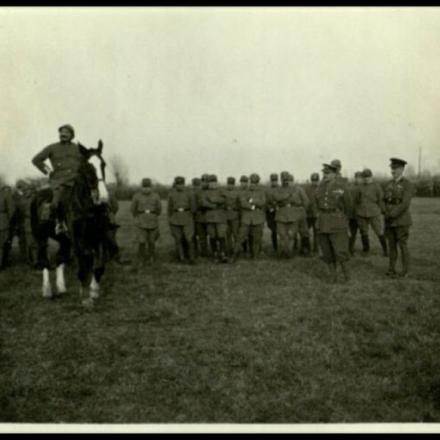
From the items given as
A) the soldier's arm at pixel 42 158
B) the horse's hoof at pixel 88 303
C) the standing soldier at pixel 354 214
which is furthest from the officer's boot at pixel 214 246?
the soldier's arm at pixel 42 158

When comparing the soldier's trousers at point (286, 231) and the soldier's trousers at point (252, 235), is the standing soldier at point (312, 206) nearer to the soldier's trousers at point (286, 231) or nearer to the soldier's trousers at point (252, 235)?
the soldier's trousers at point (286, 231)

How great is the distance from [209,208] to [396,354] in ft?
23.3

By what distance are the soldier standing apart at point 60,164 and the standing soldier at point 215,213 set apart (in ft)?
15.1

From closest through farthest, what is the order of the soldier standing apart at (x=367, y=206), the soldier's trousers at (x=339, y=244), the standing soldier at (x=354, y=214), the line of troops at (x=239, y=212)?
the soldier's trousers at (x=339, y=244), the line of troops at (x=239, y=212), the soldier standing apart at (x=367, y=206), the standing soldier at (x=354, y=214)

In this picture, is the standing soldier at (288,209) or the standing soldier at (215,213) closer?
the standing soldier at (288,209)

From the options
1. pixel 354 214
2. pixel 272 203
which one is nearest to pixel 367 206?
pixel 354 214

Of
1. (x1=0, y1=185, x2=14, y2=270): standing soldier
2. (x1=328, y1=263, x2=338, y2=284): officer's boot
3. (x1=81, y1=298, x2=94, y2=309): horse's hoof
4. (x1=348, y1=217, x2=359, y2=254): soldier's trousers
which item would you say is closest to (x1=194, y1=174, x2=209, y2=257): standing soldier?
(x1=348, y1=217, x2=359, y2=254): soldier's trousers

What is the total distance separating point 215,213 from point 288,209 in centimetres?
165

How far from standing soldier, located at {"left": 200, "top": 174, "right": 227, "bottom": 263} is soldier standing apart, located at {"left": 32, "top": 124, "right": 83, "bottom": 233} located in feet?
15.1

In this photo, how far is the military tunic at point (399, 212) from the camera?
9359mm

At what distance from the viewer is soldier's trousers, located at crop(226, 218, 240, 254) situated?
12875 millimetres

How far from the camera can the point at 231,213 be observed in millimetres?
12797

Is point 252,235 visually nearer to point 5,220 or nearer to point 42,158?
point 5,220

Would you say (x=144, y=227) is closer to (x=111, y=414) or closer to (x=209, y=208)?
(x=209, y=208)
